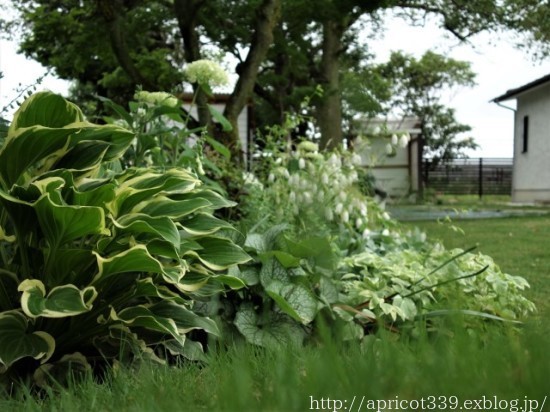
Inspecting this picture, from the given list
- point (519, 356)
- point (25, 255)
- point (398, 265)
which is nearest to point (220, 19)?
point (398, 265)

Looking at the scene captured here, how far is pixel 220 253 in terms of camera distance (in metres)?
3.02

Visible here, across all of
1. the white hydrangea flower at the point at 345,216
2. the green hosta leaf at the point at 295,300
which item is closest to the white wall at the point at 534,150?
the white hydrangea flower at the point at 345,216

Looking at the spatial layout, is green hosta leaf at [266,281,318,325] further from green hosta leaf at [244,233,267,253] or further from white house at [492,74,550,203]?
white house at [492,74,550,203]

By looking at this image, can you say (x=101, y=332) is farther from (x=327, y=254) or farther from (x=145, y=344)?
(x=327, y=254)

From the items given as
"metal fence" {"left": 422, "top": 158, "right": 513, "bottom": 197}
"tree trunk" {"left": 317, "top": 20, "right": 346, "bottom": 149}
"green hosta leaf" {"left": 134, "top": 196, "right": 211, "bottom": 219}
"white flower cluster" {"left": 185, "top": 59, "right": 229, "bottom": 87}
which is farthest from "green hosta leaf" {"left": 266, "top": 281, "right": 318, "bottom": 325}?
"metal fence" {"left": 422, "top": 158, "right": 513, "bottom": 197}

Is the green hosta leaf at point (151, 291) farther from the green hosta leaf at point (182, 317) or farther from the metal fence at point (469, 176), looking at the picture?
the metal fence at point (469, 176)

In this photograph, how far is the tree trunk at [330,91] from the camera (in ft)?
53.0

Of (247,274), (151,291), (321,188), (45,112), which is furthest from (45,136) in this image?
(321,188)

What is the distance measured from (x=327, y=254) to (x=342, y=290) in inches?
40.7

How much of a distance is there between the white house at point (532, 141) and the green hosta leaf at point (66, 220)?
1998cm

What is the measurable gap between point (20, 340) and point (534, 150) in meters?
21.3

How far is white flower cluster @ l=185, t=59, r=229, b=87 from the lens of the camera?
15.1 ft

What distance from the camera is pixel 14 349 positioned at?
252 centimetres

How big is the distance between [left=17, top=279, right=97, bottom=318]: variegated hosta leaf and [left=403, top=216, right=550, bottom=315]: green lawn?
2.46 meters
